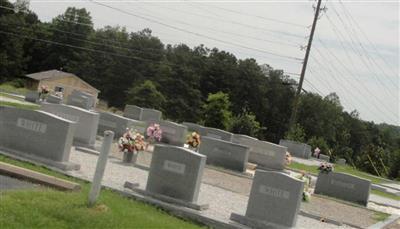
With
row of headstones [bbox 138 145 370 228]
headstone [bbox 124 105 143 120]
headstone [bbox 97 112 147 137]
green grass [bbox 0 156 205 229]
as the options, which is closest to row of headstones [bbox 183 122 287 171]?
headstone [bbox 97 112 147 137]

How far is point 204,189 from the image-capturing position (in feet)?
48.3

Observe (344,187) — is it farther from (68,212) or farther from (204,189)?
(68,212)

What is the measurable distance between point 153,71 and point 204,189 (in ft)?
275

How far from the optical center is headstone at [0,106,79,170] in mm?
12359

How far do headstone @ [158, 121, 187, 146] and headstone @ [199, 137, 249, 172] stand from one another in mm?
3804

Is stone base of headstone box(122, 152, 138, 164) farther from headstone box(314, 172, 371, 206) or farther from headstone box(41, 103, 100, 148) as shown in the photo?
headstone box(314, 172, 371, 206)

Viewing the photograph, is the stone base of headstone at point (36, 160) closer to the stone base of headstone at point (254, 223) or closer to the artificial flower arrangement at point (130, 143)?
the artificial flower arrangement at point (130, 143)

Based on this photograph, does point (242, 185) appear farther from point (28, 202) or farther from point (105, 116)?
point (28, 202)

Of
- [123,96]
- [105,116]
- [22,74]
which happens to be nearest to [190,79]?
[123,96]

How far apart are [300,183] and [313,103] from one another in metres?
96.9

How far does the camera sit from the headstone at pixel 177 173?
11.2 meters

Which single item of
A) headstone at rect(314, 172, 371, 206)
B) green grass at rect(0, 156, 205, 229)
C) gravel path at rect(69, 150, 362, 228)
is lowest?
gravel path at rect(69, 150, 362, 228)

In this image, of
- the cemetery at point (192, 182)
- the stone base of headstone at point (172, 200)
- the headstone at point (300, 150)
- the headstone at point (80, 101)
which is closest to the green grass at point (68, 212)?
the cemetery at point (192, 182)

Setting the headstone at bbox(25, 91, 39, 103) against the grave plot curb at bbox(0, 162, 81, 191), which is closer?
the grave plot curb at bbox(0, 162, 81, 191)
